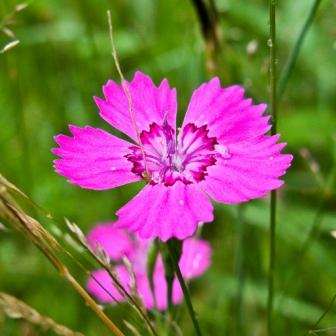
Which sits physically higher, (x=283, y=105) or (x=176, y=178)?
(x=176, y=178)

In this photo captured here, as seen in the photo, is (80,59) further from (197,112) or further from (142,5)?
(197,112)

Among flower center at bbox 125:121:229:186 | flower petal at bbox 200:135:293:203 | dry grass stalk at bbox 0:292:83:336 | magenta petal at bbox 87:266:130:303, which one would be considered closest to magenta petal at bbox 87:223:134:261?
magenta petal at bbox 87:266:130:303

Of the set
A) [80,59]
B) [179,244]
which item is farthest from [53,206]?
[179,244]

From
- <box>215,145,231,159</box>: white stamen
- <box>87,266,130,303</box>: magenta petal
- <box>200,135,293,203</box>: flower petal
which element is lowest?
<box>87,266,130,303</box>: magenta petal

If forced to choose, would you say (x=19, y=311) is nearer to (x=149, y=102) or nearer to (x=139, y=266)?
(x=149, y=102)

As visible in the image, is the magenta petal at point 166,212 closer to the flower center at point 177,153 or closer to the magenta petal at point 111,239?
the flower center at point 177,153

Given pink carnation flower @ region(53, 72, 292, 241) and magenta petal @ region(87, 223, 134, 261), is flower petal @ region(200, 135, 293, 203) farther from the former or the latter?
magenta petal @ region(87, 223, 134, 261)
